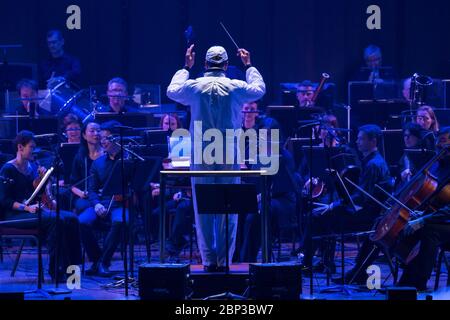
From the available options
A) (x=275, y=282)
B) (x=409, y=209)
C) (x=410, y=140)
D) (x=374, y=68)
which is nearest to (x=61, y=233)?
(x=275, y=282)

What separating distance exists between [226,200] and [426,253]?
5.74 ft

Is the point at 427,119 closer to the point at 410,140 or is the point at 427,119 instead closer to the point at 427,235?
the point at 410,140

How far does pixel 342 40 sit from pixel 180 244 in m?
4.55

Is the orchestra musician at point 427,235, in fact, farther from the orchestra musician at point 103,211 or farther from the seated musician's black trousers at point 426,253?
the orchestra musician at point 103,211

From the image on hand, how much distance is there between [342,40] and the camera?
13.1 m

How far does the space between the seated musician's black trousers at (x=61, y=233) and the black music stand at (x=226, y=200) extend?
179 cm

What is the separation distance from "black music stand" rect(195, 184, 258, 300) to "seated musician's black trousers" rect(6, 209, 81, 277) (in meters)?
1.79

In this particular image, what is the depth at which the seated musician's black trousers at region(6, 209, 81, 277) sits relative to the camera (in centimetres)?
860

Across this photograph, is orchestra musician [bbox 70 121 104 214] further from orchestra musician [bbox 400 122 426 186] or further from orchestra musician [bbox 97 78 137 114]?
orchestra musician [bbox 400 122 426 186]

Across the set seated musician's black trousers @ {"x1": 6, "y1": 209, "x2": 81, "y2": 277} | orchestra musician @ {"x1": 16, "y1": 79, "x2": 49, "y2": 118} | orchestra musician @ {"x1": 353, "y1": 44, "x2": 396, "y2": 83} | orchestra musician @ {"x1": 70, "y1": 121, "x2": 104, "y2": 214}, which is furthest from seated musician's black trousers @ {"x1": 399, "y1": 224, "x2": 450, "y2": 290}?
orchestra musician @ {"x1": 16, "y1": 79, "x2": 49, "y2": 118}

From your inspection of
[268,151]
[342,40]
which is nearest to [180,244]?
[268,151]

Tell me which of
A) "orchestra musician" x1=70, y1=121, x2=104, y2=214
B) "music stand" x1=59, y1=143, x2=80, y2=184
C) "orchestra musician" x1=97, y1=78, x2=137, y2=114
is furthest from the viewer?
"orchestra musician" x1=97, y1=78, x2=137, y2=114

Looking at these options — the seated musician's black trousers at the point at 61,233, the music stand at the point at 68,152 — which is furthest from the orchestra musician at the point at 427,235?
the music stand at the point at 68,152

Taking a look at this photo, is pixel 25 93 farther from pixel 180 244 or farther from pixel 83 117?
pixel 180 244
